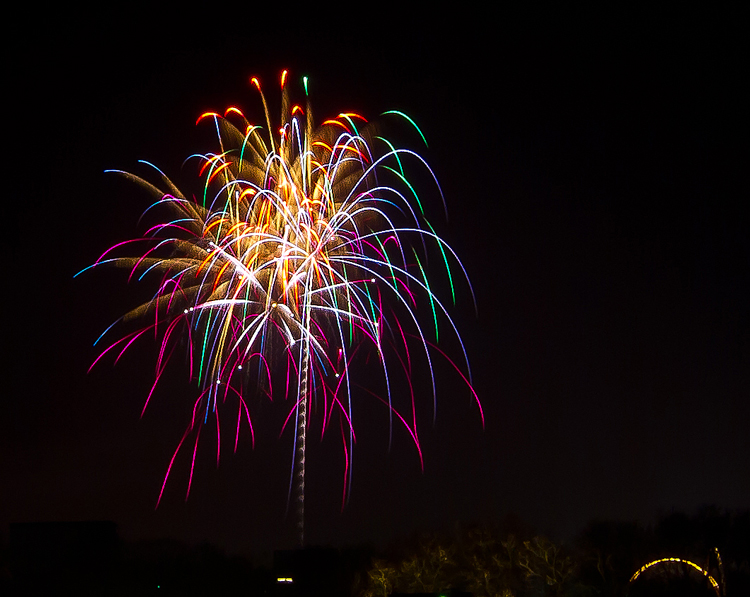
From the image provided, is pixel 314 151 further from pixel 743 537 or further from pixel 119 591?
pixel 743 537

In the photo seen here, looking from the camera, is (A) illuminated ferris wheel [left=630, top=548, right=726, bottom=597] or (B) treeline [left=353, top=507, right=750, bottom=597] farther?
(B) treeline [left=353, top=507, right=750, bottom=597]

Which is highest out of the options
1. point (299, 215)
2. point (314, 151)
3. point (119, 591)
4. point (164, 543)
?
point (314, 151)

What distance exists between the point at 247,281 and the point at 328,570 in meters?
27.3

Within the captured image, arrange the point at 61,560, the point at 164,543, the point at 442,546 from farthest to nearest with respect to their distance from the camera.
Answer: the point at 164,543 < the point at 442,546 < the point at 61,560

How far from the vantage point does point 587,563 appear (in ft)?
154

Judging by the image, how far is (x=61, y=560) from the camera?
4534cm

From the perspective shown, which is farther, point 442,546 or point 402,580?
point 442,546

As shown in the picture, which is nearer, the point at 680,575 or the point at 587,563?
the point at 680,575

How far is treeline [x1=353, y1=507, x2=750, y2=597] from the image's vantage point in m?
45.1

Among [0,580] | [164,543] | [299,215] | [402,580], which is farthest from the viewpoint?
[164,543]

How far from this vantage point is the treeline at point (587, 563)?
148 ft

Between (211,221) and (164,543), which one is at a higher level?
(211,221)

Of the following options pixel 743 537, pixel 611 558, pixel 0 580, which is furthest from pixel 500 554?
pixel 0 580

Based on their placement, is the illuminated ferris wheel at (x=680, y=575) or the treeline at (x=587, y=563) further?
the treeline at (x=587, y=563)
